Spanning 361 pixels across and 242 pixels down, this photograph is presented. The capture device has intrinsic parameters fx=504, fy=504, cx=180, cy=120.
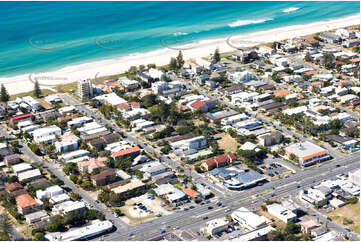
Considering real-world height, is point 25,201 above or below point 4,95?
below

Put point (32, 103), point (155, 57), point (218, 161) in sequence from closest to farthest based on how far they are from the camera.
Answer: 1. point (218, 161)
2. point (32, 103)
3. point (155, 57)

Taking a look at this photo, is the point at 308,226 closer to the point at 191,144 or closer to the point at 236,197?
the point at 236,197

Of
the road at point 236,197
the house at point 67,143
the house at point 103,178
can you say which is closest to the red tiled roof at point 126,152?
the road at point 236,197

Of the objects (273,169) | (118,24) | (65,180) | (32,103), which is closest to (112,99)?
(32,103)

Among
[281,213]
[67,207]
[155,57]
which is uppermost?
[155,57]

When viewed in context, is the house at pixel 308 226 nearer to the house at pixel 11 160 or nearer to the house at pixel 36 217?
the house at pixel 36 217

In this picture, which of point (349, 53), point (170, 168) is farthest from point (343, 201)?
point (349, 53)
